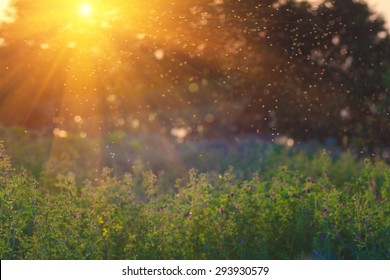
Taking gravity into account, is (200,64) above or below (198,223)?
below

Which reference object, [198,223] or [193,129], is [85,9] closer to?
[198,223]

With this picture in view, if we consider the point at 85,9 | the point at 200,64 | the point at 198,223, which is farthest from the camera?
the point at 200,64

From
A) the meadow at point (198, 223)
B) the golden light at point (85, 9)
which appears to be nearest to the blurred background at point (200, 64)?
the golden light at point (85, 9)

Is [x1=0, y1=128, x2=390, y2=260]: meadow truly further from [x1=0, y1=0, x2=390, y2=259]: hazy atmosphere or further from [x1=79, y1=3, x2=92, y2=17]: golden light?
[x1=79, y1=3, x2=92, y2=17]: golden light

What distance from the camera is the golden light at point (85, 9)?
9.63 meters

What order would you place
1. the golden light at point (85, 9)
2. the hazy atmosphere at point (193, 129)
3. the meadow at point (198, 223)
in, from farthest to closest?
the golden light at point (85, 9) < the hazy atmosphere at point (193, 129) < the meadow at point (198, 223)

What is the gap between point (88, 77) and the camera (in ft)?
34.6

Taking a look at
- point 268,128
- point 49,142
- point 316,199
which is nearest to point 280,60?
point 49,142

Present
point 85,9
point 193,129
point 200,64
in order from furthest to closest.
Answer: point 193,129 → point 200,64 → point 85,9

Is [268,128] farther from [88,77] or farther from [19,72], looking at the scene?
[88,77]

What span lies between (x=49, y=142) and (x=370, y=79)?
6.16 meters

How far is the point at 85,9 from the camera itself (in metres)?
9.73

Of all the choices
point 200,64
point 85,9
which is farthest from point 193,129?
point 85,9

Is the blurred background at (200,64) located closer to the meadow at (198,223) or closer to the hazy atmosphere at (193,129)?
the hazy atmosphere at (193,129)
